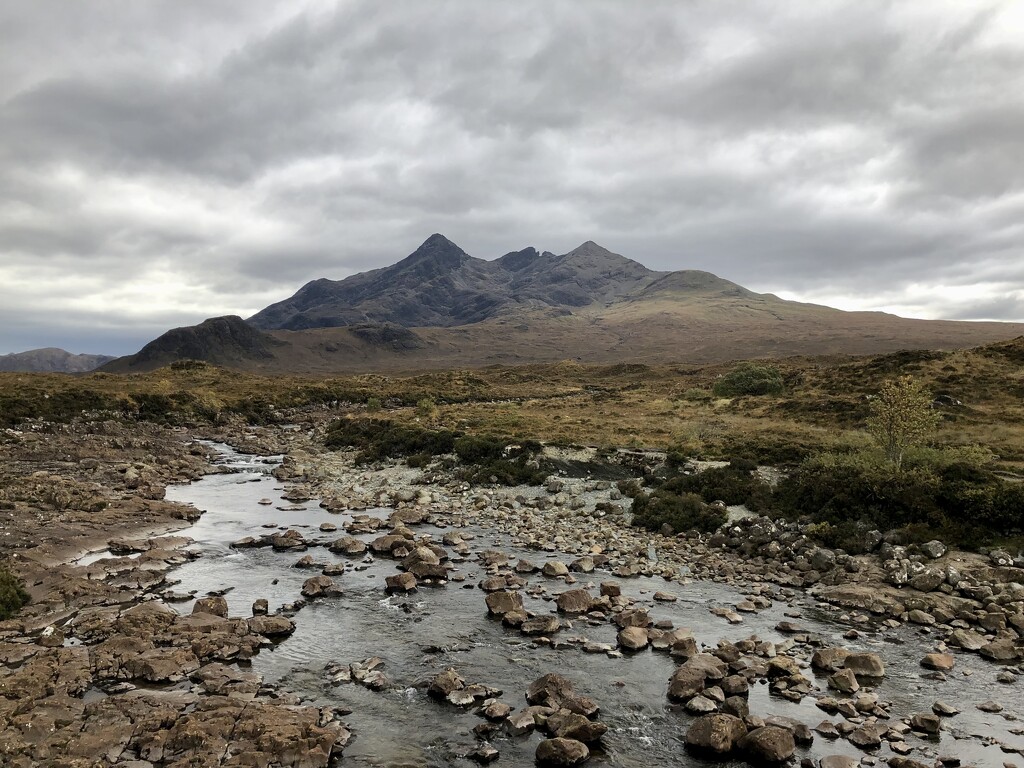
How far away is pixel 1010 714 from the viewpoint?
13.4 m

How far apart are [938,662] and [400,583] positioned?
52.6 ft

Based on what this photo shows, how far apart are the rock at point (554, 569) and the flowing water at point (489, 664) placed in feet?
1.58

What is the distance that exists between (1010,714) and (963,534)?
11.7m

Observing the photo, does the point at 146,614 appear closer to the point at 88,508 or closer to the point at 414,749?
the point at 414,749

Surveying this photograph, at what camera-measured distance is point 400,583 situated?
69.9 ft

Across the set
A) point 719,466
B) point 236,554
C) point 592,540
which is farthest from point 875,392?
point 236,554

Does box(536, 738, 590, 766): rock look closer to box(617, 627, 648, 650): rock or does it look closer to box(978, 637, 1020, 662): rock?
box(617, 627, 648, 650): rock

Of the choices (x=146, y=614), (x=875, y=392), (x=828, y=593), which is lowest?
(x=828, y=593)

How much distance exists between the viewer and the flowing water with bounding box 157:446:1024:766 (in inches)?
490

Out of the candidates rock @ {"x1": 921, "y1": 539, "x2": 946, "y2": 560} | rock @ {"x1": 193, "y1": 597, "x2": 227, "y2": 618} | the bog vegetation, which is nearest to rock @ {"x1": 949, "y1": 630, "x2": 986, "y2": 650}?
rock @ {"x1": 921, "y1": 539, "x2": 946, "y2": 560}

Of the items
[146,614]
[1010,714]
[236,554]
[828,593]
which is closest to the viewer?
[1010,714]

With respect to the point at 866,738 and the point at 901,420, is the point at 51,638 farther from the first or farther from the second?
the point at 901,420

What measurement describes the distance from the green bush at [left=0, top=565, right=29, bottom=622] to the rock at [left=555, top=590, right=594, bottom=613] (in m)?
16.0

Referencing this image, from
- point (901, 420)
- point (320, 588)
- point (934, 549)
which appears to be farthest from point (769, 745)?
point (901, 420)
